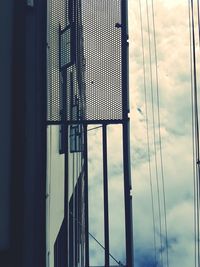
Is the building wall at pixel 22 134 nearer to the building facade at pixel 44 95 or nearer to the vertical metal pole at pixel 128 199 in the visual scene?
the building facade at pixel 44 95

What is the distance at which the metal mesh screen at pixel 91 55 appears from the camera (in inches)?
173

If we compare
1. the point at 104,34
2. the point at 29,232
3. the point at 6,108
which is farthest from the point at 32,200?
the point at 104,34

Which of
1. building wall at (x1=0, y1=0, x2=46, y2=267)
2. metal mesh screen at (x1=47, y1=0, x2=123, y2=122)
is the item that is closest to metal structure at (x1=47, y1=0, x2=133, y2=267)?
metal mesh screen at (x1=47, y1=0, x2=123, y2=122)

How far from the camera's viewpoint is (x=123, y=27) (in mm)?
4414

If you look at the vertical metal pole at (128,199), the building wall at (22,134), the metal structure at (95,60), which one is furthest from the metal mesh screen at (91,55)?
the vertical metal pole at (128,199)

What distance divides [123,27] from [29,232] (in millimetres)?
2483

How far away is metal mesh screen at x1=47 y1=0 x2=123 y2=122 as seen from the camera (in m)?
4.40

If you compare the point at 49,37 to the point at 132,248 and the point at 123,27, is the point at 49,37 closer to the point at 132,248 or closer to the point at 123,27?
the point at 123,27

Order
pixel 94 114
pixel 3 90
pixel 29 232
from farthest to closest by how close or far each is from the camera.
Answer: pixel 94 114 < pixel 29 232 < pixel 3 90

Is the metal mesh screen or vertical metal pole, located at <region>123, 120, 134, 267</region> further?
the metal mesh screen

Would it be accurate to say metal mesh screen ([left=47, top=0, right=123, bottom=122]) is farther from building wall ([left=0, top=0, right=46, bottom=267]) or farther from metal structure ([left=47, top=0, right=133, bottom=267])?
building wall ([left=0, top=0, right=46, bottom=267])

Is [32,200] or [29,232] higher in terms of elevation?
[32,200]

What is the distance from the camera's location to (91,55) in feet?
14.9

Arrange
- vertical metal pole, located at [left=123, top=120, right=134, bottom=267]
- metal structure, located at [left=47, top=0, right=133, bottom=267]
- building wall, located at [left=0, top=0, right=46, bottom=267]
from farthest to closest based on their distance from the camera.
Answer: metal structure, located at [left=47, top=0, right=133, bottom=267] → vertical metal pole, located at [left=123, top=120, right=134, bottom=267] → building wall, located at [left=0, top=0, right=46, bottom=267]
